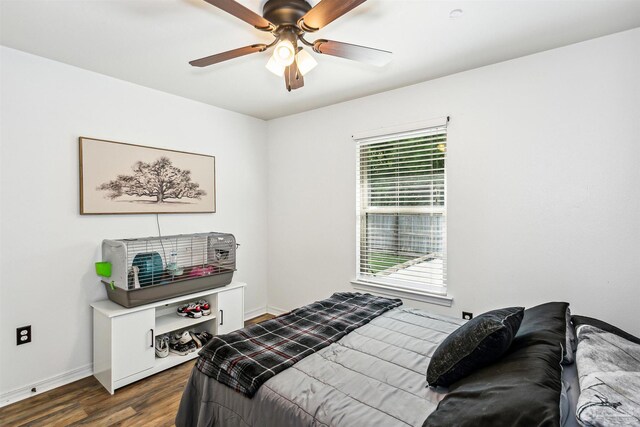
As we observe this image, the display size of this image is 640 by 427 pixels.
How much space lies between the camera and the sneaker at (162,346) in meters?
2.83

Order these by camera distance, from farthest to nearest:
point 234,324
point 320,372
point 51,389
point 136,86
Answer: point 234,324, point 136,86, point 51,389, point 320,372

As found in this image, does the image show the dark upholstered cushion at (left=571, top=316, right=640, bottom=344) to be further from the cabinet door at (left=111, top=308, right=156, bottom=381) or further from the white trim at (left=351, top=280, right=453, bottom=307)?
the cabinet door at (left=111, top=308, right=156, bottom=381)

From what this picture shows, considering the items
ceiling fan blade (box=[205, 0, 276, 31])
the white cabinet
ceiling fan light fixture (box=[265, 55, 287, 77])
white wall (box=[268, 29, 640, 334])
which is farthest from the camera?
the white cabinet

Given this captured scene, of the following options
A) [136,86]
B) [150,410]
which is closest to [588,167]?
[150,410]

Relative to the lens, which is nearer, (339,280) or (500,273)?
(500,273)

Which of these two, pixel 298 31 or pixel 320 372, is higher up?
pixel 298 31

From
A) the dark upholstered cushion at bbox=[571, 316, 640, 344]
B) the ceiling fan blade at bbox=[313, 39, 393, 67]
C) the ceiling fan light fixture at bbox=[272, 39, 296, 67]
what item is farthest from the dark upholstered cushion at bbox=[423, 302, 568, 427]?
the ceiling fan light fixture at bbox=[272, 39, 296, 67]

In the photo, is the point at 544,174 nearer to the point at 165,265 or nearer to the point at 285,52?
the point at 285,52

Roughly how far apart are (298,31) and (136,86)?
2.01 m

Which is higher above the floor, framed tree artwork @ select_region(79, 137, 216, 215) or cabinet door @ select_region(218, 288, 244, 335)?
framed tree artwork @ select_region(79, 137, 216, 215)

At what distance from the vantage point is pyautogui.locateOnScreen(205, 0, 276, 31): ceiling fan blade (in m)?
1.42

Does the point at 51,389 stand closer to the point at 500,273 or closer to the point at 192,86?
the point at 192,86

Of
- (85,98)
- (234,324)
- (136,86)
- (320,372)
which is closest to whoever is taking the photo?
(320,372)

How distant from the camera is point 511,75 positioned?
250 centimetres
